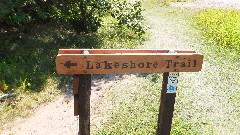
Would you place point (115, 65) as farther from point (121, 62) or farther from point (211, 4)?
point (211, 4)

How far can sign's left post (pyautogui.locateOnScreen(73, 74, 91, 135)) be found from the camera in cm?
338

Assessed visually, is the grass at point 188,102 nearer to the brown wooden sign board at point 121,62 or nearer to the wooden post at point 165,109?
the wooden post at point 165,109

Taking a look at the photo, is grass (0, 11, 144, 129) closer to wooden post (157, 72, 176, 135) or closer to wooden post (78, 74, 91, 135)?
A: wooden post (78, 74, 91, 135)

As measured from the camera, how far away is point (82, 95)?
3430 mm

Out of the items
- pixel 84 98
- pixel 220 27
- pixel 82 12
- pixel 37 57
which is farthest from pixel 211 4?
pixel 84 98

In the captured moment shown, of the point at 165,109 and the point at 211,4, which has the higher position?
the point at 211,4

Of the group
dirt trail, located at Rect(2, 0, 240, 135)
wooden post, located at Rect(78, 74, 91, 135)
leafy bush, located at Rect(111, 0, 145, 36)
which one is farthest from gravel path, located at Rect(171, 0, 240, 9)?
wooden post, located at Rect(78, 74, 91, 135)

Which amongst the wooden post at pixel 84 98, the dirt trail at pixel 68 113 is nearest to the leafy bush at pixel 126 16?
the dirt trail at pixel 68 113

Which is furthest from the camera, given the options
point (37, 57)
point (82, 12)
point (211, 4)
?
point (211, 4)

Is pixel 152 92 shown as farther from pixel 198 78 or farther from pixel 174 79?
pixel 174 79

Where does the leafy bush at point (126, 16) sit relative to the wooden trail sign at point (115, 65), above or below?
above

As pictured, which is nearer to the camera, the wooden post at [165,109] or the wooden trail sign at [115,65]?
the wooden trail sign at [115,65]

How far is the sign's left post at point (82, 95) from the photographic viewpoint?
133 inches

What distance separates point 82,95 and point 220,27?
9316 mm
